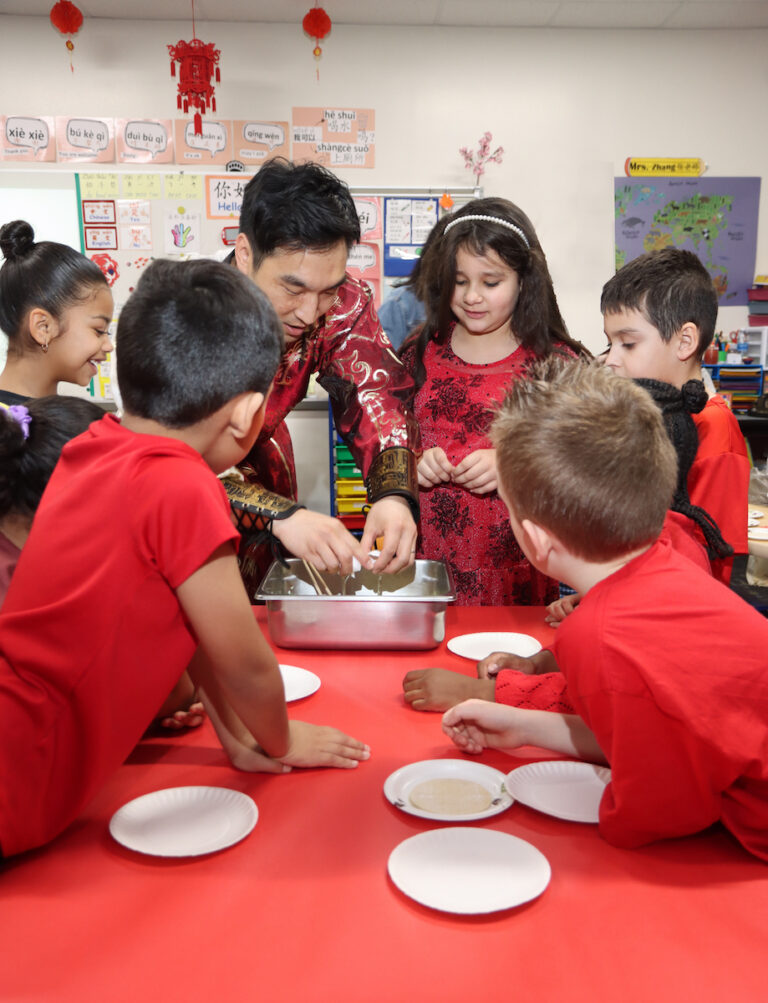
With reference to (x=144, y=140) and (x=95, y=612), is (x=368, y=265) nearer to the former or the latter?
(x=144, y=140)

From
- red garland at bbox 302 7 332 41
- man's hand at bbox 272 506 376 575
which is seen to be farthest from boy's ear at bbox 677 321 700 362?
red garland at bbox 302 7 332 41

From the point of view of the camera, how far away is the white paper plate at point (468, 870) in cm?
76

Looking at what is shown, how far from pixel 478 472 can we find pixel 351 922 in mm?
1275

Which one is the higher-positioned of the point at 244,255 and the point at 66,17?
the point at 66,17

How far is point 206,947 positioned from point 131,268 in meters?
4.29

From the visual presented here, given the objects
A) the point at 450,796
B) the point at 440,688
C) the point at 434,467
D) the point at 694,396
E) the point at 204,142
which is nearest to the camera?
the point at 450,796

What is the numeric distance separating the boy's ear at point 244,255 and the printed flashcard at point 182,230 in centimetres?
302

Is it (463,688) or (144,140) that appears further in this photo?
(144,140)

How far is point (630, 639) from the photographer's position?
885 mm

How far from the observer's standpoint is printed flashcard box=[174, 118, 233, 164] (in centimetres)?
427

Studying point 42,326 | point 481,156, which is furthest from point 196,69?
point 42,326

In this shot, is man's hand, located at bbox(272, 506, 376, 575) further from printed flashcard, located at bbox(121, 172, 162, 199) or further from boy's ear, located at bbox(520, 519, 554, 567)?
printed flashcard, located at bbox(121, 172, 162, 199)

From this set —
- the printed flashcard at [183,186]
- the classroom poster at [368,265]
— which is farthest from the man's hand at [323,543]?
the printed flashcard at [183,186]

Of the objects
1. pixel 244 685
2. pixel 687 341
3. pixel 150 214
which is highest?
pixel 150 214
